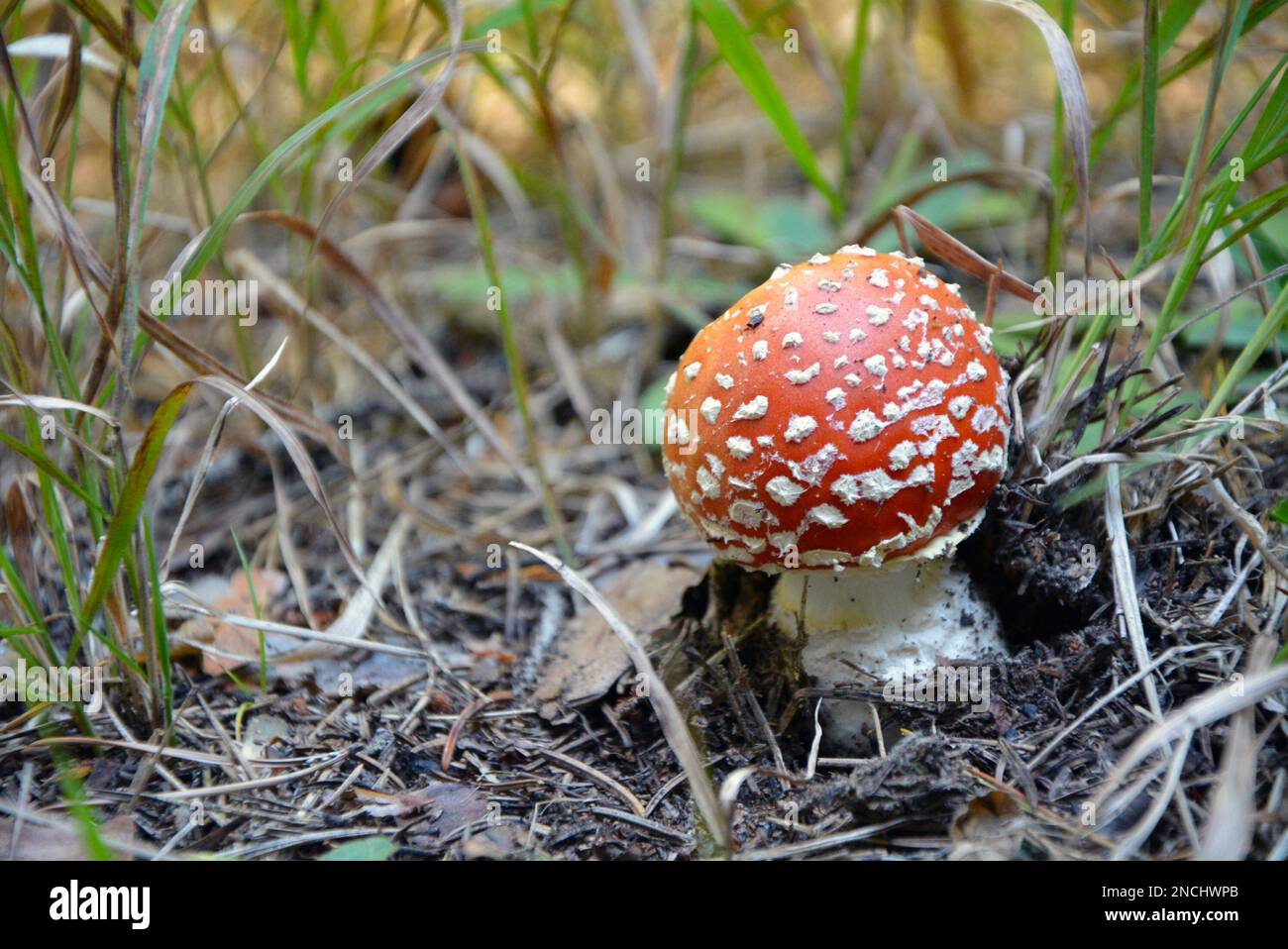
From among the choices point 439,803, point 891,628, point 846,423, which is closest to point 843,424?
point 846,423

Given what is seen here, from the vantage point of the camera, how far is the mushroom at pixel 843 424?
2295mm

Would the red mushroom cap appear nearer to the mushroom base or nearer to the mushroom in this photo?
the mushroom

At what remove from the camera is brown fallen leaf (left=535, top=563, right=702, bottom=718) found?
2830 millimetres

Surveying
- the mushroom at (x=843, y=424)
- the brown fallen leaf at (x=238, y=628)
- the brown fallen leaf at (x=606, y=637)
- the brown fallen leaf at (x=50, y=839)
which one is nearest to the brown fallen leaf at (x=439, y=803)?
the brown fallen leaf at (x=606, y=637)

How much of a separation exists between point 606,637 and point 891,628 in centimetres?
92

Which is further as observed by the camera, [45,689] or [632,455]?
[632,455]

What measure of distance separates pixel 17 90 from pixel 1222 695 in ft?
9.07

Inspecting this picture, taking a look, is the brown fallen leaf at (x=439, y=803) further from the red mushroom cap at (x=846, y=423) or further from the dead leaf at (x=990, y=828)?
the dead leaf at (x=990, y=828)

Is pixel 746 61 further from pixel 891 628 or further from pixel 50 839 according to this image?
pixel 50 839

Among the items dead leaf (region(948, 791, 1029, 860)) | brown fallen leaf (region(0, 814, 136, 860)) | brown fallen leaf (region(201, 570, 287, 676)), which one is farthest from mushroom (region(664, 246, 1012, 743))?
brown fallen leaf (region(0, 814, 136, 860))

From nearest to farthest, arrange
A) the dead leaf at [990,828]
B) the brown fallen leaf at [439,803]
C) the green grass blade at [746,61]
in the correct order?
the dead leaf at [990,828]
the brown fallen leaf at [439,803]
the green grass blade at [746,61]

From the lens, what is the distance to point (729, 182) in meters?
6.14
